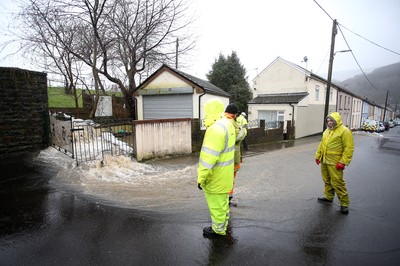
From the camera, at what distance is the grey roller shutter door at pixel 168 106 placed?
47.5ft

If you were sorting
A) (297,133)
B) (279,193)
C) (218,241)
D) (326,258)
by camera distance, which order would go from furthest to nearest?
(297,133) → (279,193) → (218,241) → (326,258)

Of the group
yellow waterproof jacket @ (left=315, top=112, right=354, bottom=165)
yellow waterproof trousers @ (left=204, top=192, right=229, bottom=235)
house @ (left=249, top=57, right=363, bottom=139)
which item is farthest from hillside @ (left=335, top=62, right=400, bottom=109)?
yellow waterproof trousers @ (left=204, top=192, right=229, bottom=235)

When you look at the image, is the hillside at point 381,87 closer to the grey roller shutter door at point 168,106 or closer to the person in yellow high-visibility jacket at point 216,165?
the grey roller shutter door at point 168,106

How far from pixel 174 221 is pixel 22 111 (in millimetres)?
7457

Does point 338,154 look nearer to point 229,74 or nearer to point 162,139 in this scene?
point 162,139

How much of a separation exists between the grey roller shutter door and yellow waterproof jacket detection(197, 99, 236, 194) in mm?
11139

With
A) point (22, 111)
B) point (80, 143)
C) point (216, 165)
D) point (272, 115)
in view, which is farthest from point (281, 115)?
point (216, 165)

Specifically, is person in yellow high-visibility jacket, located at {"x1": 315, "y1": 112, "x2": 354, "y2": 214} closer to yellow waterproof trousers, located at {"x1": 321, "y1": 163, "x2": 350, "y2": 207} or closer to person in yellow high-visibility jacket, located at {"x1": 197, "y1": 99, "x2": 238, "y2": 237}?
yellow waterproof trousers, located at {"x1": 321, "y1": 163, "x2": 350, "y2": 207}

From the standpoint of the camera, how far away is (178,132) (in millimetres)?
9070

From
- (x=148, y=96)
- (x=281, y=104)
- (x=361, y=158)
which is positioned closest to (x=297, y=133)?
(x=281, y=104)

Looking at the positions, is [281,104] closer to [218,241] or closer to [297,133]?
[297,133]

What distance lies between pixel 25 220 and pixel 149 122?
192 inches

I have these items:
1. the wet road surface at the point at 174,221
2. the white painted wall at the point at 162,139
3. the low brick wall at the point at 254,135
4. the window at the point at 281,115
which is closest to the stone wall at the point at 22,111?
the wet road surface at the point at 174,221

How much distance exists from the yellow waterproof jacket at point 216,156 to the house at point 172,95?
10541 mm
